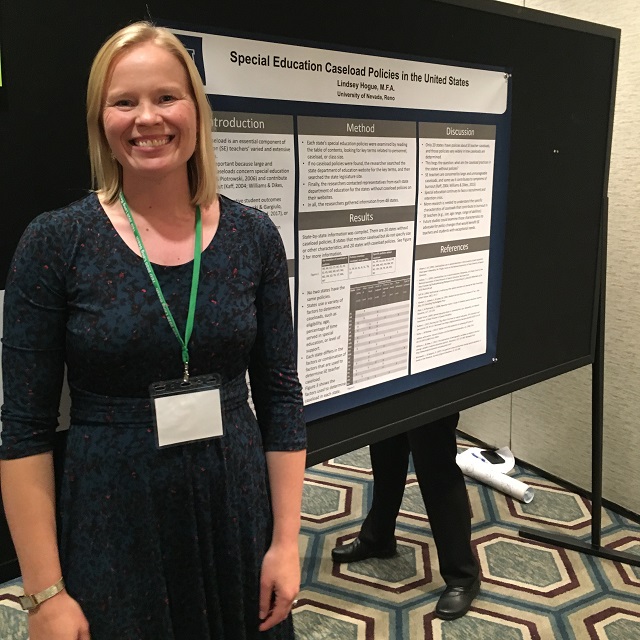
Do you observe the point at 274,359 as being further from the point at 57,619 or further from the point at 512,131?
the point at 512,131

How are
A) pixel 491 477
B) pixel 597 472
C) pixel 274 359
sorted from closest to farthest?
pixel 274 359 < pixel 597 472 < pixel 491 477

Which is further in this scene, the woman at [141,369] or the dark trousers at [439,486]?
the dark trousers at [439,486]

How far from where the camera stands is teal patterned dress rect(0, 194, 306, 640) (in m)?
0.85

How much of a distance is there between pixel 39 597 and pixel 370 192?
3.30 feet

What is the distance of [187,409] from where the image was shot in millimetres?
909

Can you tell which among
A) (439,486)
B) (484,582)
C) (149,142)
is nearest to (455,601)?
(484,582)

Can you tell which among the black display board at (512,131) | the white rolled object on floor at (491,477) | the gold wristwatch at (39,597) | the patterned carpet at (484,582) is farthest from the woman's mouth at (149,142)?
the white rolled object on floor at (491,477)

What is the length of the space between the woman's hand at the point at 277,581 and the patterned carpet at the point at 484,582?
0.86m

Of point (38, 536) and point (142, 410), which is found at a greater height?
point (142, 410)

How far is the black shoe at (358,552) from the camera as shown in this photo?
2156mm

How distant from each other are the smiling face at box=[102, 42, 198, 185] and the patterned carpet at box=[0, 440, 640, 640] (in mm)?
1472

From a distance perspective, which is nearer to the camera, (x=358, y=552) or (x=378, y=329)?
(x=378, y=329)

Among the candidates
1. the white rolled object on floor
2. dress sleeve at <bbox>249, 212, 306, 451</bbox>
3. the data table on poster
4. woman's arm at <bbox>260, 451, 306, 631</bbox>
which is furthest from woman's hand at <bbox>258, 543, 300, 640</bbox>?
the white rolled object on floor

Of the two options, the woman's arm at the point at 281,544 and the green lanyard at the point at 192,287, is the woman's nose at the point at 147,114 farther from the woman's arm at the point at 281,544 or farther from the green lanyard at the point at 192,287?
the woman's arm at the point at 281,544
